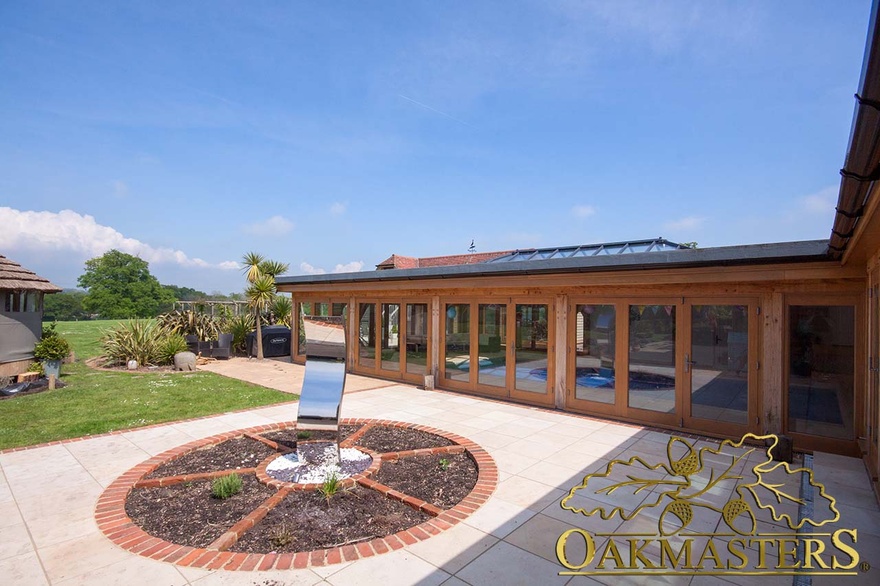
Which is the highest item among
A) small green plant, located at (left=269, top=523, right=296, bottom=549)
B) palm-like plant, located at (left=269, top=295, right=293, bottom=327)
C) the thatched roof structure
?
the thatched roof structure

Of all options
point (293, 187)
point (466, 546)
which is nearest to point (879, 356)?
point (466, 546)

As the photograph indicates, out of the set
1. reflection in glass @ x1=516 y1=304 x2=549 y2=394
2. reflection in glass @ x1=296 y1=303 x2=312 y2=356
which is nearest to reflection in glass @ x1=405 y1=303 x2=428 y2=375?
reflection in glass @ x1=516 y1=304 x2=549 y2=394

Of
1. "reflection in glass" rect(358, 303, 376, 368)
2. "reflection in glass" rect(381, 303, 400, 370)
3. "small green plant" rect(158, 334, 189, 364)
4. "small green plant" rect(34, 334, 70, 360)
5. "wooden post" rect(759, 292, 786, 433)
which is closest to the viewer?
"wooden post" rect(759, 292, 786, 433)

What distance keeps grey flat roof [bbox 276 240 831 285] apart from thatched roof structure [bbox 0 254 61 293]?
9.25m

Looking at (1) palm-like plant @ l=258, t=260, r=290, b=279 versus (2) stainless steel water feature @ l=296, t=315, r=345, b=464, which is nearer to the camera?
(2) stainless steel water feature @ l=296, t=315, r=345, b=464

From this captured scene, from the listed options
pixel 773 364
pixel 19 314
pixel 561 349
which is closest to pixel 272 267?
pixel 19 314

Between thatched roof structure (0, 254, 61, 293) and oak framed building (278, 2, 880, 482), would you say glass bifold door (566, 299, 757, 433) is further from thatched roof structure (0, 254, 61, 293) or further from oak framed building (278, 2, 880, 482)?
thatched roof structure (0, 254, 61, 293)

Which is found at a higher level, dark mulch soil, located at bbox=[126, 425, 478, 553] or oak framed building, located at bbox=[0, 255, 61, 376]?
oak framed building, located at bbox=[0, 255, 61, 376]

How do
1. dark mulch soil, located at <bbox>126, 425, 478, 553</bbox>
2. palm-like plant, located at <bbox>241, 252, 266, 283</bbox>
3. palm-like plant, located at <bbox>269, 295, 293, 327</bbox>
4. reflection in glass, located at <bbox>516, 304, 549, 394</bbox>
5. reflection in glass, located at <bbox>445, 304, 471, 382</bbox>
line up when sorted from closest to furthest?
dark mulch soil, located at <bbox>126, 425, 478, 553</bbox>
reflection in glass, located at <bbox>516, 304, 549, 394</bbox>
reflection in glass, located at <bbox>445, 304, 471, 382</bbox>
palm-like plant, located at <bbox>241, 252, 266, 283</bbox>
palm-like plant, located at <bbox>269, 295, 293, 327</bbox>

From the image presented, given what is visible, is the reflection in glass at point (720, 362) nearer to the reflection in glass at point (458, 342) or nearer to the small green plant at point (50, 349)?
the reflection in glass at point (458, 342)

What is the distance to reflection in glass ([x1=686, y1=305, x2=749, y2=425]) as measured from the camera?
6.55 m

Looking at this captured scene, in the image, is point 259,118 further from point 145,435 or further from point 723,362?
point 723,362

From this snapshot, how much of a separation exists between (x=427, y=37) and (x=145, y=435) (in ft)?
30.5

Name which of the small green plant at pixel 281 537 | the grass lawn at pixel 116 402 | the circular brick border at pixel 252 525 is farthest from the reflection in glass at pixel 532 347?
the small green plant at pixel 281 537
